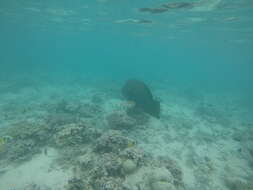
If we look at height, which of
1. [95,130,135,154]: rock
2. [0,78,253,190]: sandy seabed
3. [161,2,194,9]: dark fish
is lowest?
[0,78,253,190]: sandy seabed

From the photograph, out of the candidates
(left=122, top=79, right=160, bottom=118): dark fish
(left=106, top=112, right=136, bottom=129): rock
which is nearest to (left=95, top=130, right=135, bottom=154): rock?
(left=106, top=112, right=136, bottom=129): rock

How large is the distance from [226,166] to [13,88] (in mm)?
25001

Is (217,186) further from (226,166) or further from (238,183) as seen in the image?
(226,166)

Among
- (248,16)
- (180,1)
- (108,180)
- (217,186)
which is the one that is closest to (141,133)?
(217,186)

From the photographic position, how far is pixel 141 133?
494 inches

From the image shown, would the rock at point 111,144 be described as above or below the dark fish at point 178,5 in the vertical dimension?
below

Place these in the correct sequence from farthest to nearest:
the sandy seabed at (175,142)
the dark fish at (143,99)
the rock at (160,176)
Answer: the dark fish at (143,99)
the sandy seabed at (175,142)
the rock at (160,176)

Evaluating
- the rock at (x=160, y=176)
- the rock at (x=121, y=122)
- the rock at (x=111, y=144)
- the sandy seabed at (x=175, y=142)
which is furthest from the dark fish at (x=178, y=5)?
the rock at (x=160, y=176)

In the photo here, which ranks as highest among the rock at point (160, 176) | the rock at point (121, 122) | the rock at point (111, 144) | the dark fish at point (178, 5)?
the dark fish at point (178, 5)

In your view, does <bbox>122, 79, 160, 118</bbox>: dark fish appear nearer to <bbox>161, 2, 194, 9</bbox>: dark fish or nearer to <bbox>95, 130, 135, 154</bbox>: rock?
<bbox>95, 130, 135, 154</bbox>: rock

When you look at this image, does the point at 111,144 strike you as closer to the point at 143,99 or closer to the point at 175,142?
the point at 175,142

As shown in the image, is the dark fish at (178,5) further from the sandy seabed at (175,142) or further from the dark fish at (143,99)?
the sandy seabed at (175,142)

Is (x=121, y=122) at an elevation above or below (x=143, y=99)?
below

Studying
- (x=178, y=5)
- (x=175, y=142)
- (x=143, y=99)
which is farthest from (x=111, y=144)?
(x=178, y=5)
